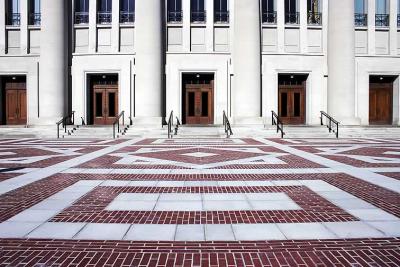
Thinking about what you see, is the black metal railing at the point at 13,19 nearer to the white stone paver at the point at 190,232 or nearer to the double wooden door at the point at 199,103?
the double wooden door at the point at 199,103

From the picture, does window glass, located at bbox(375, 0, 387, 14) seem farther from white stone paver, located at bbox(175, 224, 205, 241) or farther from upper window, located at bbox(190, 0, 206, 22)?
white stone paver, located at bbox(175, 224, 205, 241)

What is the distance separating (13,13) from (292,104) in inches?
884

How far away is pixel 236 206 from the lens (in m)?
6.29

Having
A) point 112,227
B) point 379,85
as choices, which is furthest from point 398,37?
point 112,227

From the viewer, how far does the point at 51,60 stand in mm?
25719

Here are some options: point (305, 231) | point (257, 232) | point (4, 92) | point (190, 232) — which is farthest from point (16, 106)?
point (305, 231)

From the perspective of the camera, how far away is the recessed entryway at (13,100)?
28.5 meters

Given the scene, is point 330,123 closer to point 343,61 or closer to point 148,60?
point 343,61

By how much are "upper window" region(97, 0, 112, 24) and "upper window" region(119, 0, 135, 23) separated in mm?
880

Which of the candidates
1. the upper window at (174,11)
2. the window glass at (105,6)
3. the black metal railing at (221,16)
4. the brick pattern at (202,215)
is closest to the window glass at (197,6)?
the upper window at (174,11)

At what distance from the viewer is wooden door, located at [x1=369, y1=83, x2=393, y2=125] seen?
2875 cm

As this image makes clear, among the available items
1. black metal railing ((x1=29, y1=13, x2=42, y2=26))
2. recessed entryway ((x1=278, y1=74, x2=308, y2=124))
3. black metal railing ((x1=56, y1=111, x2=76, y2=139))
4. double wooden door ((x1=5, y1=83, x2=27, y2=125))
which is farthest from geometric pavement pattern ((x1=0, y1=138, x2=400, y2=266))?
black metal railing ((x1=29, y1=13, x2=42, y2=26))

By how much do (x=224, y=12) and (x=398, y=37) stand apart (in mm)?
13437

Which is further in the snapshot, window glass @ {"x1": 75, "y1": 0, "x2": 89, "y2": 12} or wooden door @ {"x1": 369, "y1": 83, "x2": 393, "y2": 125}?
wooden door @ {"x1": 369, "y1": 83, "x2": 393, "y2": 125}
